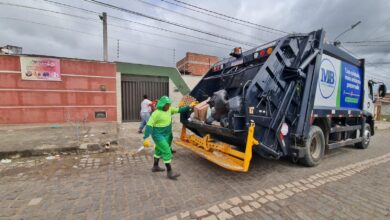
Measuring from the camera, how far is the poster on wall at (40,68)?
27.2 feet

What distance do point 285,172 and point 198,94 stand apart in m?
2.59

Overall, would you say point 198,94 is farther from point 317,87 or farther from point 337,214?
point 337,214

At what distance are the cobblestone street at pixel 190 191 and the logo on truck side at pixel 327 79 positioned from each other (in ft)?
5.35

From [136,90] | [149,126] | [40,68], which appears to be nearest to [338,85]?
[149,126]

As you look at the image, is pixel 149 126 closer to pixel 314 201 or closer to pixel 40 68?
pixel 314 201

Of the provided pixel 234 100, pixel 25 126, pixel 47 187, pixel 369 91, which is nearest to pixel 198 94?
pixel 234 100

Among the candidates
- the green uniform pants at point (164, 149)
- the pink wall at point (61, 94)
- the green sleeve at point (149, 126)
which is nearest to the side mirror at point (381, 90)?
the green uniform pants at point (164, 149)

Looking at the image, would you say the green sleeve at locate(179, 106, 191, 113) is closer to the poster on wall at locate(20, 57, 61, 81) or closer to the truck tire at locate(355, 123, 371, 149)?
the truck tire at locate(355, 123, 371, 149)

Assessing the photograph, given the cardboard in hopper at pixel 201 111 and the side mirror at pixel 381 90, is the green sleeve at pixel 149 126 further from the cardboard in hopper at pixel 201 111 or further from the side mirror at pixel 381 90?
the side mirror at pixel 381 90

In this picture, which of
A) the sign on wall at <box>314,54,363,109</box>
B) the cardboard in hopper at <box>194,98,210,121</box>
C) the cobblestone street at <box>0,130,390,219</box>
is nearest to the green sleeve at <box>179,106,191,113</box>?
the cardboard in hopper at <box>194,98,210,121</box>

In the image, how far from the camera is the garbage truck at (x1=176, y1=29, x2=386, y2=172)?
3355mm

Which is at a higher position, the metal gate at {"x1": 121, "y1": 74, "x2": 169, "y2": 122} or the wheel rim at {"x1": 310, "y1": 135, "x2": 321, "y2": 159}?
the metal gate at {"x1": 121, "y1": 74, "x2": 169, "y2": 122}

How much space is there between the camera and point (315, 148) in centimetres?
457

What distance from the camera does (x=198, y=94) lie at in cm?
519
